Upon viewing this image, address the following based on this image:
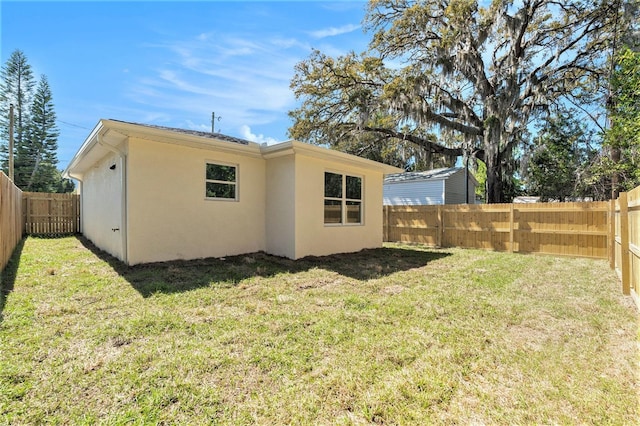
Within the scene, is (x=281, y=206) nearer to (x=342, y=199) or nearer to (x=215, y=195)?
(x=215, y=195)

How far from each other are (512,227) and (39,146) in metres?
32.5

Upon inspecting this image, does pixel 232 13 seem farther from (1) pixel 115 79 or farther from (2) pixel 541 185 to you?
(2) pixel 541 185

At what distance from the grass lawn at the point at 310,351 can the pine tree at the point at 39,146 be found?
26.5m

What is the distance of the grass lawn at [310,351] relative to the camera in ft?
6.62

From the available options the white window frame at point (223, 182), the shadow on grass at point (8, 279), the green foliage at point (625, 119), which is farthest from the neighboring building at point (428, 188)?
the shadow on grass at point (8, 279)

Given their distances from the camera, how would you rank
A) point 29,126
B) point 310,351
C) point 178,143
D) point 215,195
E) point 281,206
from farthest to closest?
point 29,126
point 281,206
point 215,195
point 178,143
point 310,351

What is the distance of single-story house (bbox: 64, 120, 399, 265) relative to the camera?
6066mm

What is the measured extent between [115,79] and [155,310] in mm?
13236

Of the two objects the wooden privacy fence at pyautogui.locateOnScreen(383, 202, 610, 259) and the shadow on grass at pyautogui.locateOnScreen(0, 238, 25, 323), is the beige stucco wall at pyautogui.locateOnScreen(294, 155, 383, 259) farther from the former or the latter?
the shadow on grass at pyautogui.locateOnScreen(0, 238, 25, 323)

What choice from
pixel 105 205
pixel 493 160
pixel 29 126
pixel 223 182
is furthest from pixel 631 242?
pixel 29 126

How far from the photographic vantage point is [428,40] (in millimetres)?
13836

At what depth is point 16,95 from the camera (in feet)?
76.7

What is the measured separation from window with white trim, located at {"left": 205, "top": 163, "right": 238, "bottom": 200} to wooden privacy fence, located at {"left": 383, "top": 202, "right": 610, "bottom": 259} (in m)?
6.83

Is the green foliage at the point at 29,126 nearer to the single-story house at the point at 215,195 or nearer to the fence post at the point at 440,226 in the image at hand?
the single-story house at the point at 215,195
